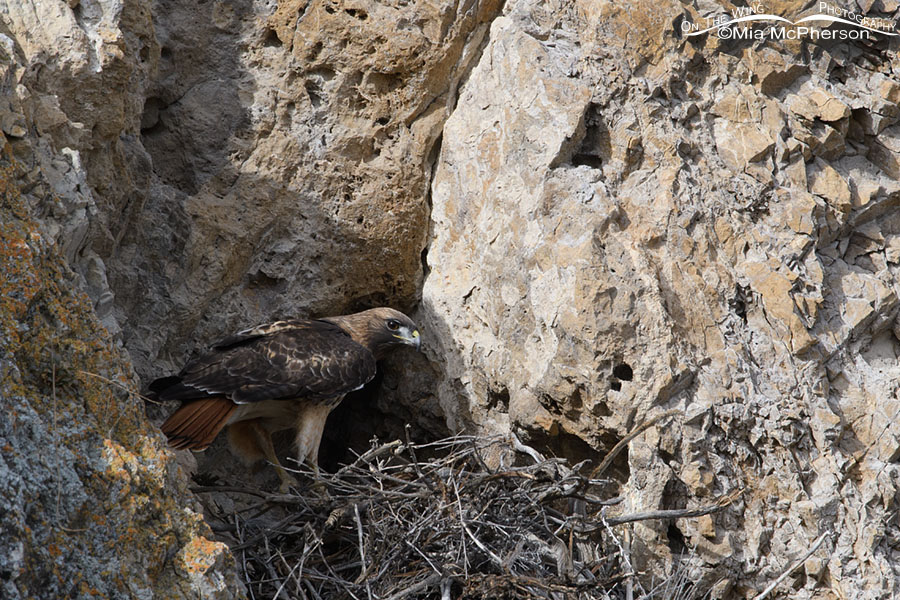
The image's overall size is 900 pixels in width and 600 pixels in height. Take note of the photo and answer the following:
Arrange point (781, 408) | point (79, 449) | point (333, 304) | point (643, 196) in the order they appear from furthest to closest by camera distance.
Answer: point (333, 304), point (643, 196), point (781, 408), point (79, 449)

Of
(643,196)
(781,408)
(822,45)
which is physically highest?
(822,45)

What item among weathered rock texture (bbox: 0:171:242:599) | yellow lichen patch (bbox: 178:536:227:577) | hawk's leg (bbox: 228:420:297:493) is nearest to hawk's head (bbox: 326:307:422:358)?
hawk's leg (bbox: 228:420:297:493)

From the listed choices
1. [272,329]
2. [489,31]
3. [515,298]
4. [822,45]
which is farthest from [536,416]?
[822,45]

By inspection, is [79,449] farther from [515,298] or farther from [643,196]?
[643,196]

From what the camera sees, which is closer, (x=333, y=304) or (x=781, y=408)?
(x=781, y=408)

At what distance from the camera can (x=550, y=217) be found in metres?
5.04

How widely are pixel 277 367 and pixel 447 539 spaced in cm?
134

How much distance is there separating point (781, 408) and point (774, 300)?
0.56 m

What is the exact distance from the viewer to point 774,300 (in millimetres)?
4906

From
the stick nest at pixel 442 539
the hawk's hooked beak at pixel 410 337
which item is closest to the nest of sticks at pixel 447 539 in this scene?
the stick nest at pixel 442 539

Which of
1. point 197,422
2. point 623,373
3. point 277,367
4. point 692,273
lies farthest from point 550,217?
point 197,422

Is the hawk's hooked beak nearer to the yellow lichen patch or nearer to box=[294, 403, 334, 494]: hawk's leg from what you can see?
box=[294, 403, 334, 494]: hawk's leg

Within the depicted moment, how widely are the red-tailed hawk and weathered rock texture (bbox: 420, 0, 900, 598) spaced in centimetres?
46

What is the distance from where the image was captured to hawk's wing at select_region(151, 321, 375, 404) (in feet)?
15.9
